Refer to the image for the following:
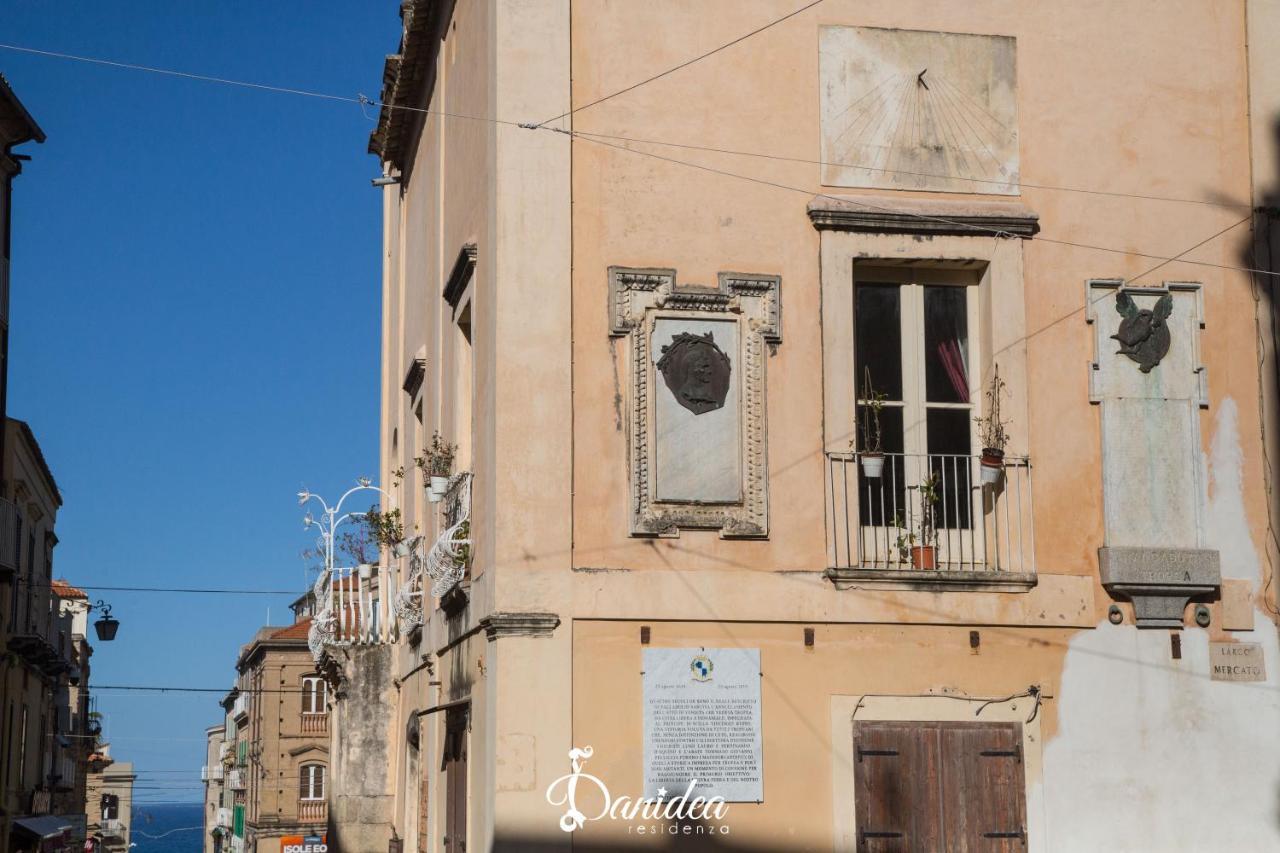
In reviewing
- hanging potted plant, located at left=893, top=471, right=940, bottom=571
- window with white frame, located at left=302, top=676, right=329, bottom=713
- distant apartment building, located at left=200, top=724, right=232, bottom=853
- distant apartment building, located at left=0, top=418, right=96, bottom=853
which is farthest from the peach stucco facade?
distant apartment building, located at left=200, top=724, right=232, bottom=853

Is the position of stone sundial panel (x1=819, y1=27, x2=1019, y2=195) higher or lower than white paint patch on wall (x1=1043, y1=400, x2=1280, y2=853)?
higher

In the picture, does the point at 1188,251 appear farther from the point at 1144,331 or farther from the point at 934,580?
the point at 934,580

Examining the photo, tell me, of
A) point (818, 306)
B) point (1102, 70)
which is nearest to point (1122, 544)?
point (818, 306)

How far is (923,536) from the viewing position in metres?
13.8

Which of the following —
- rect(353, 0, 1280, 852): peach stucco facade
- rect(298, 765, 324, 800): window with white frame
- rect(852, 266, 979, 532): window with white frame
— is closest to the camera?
rect(353, 0, 1280, 852): peach stucco facade

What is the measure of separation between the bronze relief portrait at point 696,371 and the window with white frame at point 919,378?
1190 mm

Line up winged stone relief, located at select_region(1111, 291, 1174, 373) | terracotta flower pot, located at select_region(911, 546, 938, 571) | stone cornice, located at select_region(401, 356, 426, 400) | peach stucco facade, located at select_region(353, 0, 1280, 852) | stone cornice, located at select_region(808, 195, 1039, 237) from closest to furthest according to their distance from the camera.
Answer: peach stucco facade, located at select_region(353, 0, 1280, 852) < terracotta flower pot, located at select_region(911, 546, 938, 571) < stone cornice, located at select_region(808, 195, 1039, 237) < winged stone relief, located at select_region(1111, 291, 1174, 373) < stone cornice, located at select_region(401, 356, 426, 400)

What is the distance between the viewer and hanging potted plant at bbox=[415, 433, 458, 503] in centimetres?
1566

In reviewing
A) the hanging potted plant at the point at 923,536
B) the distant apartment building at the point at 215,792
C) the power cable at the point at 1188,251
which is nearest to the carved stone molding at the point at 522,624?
the hanging potted plant at the point at 923,536

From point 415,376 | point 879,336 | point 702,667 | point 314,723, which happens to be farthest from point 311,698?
point 702,667

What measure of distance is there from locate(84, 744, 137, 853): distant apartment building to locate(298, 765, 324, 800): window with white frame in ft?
29.0

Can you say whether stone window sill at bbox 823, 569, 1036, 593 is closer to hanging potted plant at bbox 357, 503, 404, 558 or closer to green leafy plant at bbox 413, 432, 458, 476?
green leafy plant at bbox 413, 432, 458, 476

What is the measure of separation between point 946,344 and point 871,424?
978 millimetres

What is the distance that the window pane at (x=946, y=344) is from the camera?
14250 mm
